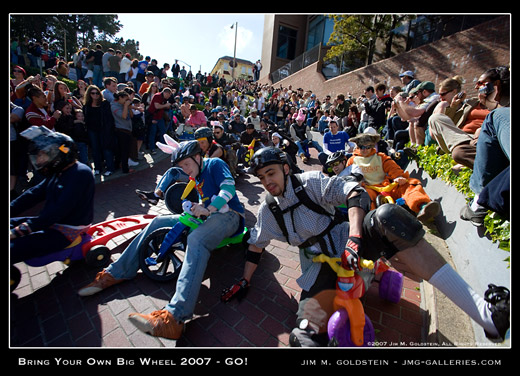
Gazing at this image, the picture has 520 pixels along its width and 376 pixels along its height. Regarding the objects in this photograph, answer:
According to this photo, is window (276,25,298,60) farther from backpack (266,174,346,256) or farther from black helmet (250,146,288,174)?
backpack (266,174,346,256)

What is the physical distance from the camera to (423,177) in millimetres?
5039

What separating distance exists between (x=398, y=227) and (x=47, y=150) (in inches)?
133

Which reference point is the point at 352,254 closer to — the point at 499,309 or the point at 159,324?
the point at 499,309

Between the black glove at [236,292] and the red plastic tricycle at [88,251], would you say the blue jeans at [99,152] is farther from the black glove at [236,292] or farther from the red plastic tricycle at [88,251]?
the black glove at [236,292]

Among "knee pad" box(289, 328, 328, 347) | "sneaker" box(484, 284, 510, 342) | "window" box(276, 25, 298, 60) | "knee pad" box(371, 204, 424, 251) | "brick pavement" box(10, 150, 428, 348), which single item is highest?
"window" box(276, 25, 298, 60)

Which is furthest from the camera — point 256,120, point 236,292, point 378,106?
point 256,120

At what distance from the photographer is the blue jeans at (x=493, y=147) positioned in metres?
2.09

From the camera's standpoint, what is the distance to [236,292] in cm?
269

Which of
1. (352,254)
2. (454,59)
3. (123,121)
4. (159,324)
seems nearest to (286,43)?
(454,59)

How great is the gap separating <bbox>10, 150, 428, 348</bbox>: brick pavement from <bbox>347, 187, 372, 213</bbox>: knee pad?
1185 millimetres

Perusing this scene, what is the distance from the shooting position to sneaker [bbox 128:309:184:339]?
2033 mm

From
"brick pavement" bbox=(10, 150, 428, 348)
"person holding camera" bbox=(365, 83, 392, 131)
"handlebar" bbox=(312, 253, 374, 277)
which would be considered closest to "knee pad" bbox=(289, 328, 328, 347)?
"brick pavement" bbox=(10, 150, 428, 348)

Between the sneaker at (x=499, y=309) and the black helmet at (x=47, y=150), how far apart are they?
396 cm
